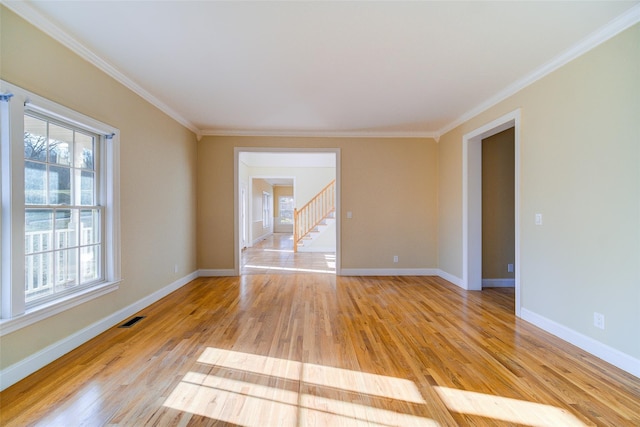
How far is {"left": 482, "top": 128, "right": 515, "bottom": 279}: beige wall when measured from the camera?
466 centimetres

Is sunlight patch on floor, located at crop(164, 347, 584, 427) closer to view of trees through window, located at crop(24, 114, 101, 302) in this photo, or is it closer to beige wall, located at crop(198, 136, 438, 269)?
view of trees through window, located at crop(24, 114, 101, 302)

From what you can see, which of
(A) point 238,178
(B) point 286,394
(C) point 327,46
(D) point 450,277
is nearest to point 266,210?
(A) point 238,178

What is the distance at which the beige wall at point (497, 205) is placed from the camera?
466 centimetres

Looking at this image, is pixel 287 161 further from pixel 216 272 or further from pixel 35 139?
pixel 35 139

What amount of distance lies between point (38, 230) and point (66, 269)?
46 centimetres

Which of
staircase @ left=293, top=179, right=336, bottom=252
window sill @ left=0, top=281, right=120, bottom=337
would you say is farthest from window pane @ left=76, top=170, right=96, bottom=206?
staircase @ left=293, top=179, right=336, bottom=252

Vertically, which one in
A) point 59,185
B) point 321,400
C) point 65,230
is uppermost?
point 59,185

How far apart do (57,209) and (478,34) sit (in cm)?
375

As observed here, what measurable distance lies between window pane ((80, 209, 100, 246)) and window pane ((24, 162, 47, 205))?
0.45 m

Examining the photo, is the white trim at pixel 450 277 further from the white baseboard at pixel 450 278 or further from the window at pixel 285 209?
the window at pixel 285 209

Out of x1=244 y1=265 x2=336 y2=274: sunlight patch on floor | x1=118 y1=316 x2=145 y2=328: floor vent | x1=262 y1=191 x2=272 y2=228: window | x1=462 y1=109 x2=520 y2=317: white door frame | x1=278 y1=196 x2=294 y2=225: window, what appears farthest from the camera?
x1=278 y1=196 x2=294 y2=225: window

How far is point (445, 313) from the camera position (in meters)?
3.44

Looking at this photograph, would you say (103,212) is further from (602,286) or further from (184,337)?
(602,286)

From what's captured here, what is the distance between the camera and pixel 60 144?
8.17 ft
